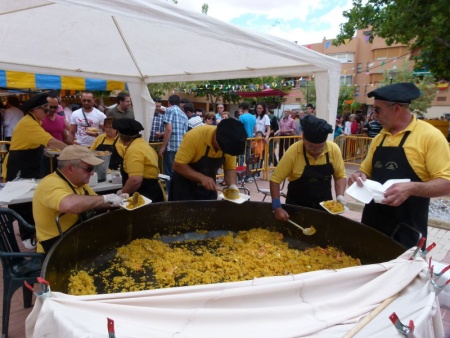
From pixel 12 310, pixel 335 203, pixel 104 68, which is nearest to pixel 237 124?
pixel 335 203

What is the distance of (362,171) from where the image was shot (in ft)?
8.37

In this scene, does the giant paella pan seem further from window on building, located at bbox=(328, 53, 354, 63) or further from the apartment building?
window on building, located at bbox=(328, 53, 354, 63)

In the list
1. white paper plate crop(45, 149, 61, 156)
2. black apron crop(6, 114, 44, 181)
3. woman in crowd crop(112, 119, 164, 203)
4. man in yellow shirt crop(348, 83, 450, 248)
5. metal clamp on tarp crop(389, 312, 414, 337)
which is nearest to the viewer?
metal clamp on tarp crop(389, 312, 414, 337)

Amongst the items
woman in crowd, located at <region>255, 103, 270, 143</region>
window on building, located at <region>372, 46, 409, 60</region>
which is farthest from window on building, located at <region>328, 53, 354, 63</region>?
woman in crowd, located at <region>255, 103, 270, 143</region>

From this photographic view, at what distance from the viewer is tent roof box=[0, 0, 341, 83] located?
8.75ft

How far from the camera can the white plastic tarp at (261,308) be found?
1.26 metres

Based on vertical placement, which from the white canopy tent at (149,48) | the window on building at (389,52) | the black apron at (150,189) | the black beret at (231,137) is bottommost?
the black apron at (150,189)

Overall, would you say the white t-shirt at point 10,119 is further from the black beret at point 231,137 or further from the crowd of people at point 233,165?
the black beret at point 231,137

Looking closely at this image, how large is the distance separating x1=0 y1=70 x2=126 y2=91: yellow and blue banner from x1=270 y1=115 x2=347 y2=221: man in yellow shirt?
4.34m

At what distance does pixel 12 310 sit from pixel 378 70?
38.7 meters

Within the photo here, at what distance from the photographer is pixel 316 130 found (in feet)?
8.41

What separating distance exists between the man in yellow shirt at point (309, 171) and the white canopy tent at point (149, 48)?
0.95m

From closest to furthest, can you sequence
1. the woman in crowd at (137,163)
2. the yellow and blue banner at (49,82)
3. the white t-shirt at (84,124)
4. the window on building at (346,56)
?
the woman in crowd at (137,163) < the yellow and blue banner at (49,82) < the white t-shirt at (84,124) < the window on building at (346,56)

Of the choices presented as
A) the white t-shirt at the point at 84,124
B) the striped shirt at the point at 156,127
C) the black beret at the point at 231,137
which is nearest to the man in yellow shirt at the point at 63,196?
the black beret at the point at 231,137
